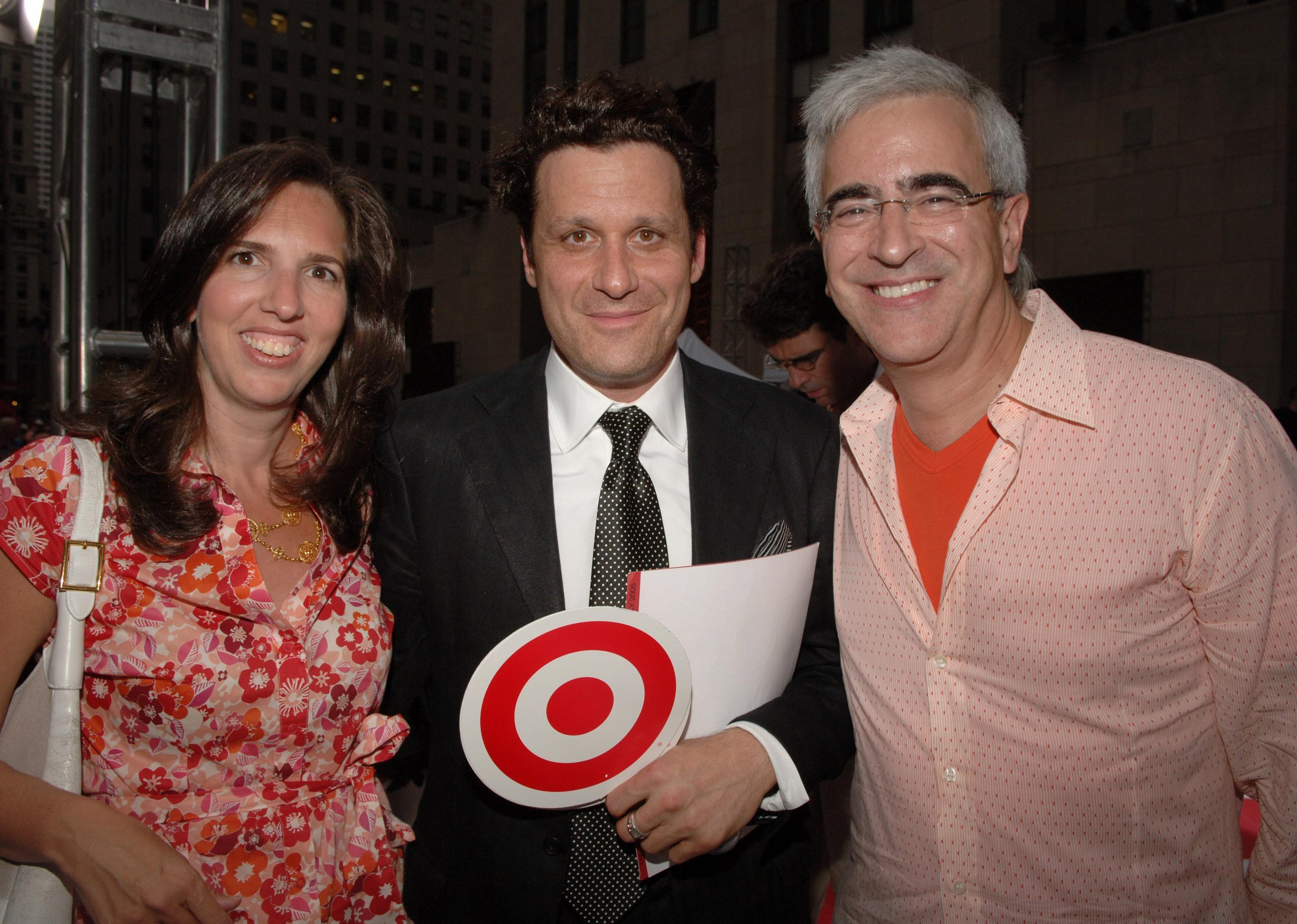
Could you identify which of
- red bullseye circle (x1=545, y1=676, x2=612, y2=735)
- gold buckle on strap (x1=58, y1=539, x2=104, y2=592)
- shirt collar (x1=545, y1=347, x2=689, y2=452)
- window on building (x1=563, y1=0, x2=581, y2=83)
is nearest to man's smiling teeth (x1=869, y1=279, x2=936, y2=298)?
shirt collar (x1=545, y1=347, x2=689, y2=452)

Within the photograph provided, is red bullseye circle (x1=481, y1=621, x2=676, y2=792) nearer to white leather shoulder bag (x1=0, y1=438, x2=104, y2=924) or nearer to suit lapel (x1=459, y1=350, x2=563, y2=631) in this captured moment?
suit lapel (x1=459, y1=350, x2=563, y2=631)

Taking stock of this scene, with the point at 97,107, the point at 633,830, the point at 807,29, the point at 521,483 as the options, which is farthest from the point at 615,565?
the point at 807,29

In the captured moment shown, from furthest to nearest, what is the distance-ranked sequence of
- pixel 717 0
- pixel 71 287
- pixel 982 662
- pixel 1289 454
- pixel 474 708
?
pixel 717 0, pixel 71 287, pixel 982 662, pixel 1289 454, pixel 474 708

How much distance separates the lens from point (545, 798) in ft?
5.01

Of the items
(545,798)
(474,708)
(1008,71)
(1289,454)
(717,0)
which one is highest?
(717,0)

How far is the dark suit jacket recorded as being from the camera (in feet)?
5.83

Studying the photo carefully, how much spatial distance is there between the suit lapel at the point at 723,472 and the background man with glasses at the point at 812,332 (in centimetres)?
195

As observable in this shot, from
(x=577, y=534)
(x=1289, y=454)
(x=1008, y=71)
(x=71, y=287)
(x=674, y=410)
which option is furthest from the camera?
(x=1008, y=71)

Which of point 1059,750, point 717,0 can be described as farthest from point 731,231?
point 1059,750

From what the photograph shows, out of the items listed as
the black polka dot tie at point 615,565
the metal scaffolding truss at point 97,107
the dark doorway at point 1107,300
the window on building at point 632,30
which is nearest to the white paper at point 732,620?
the black polka dot tie at point 615,565

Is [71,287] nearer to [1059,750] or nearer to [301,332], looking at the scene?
[301,332]

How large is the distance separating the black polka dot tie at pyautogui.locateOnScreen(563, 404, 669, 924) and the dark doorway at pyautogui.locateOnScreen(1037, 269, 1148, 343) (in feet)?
37.5

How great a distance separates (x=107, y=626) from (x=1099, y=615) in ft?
6.50

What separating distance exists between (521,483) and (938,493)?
949mm
